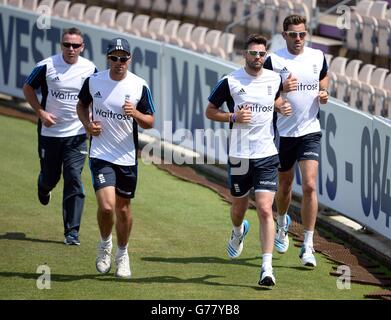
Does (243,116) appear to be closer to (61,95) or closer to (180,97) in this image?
(61,95)

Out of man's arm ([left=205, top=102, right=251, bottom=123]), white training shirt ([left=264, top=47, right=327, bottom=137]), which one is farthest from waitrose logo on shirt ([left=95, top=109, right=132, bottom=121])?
white training shirt ([left=264, top=47, right=327, bottom=137])

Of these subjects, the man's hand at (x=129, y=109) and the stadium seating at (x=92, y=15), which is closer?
the man's hand at (x=129, y=109)

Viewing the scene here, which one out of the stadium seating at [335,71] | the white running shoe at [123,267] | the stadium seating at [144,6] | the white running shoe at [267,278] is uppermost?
the white running shoe at [267,278]

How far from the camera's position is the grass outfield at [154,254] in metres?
11.0

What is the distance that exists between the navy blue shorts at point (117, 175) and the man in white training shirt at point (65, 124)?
1665mm

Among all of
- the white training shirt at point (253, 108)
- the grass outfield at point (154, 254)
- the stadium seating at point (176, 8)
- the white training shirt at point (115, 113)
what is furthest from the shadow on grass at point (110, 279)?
the stadium seating at point (176, 8)

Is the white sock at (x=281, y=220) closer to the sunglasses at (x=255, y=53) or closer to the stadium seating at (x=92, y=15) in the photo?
the sunglasses at (x=255, y=53)

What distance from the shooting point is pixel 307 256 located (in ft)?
39.9

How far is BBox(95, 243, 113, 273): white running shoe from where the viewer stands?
11.4 meters

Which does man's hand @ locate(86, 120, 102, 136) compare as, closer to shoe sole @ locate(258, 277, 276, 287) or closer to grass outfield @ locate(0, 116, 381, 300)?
grass outfield @ locate(0, 116, 381, 300)

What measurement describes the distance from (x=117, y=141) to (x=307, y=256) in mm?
2348

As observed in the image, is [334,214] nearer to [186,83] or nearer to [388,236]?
[388,236]

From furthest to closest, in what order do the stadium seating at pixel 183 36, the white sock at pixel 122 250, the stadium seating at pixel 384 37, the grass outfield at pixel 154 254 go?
the stadium seating at pixel 183 36, the stadium seating at pixel 384 37, the white sock at pixel 122 250, the grass outfield at pixel 154 254

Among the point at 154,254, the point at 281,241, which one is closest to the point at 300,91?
the point at 281,241
